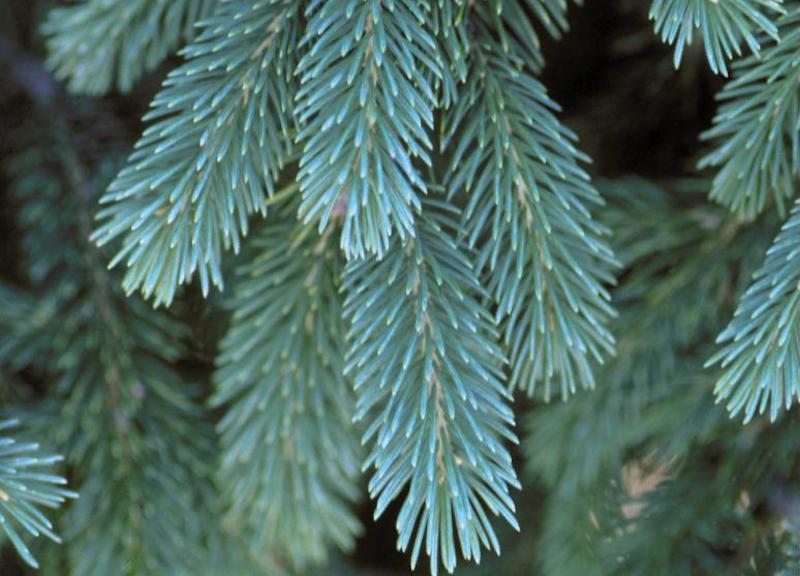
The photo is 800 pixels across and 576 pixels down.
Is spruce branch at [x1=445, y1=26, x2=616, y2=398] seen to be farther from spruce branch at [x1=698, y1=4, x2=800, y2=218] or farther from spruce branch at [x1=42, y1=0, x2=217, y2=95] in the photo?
spruce branch at [x1=42, y1=0, x2=217, y2=95]

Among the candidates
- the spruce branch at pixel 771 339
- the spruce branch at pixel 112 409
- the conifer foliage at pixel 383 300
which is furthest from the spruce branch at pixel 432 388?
the spruce branch at pixel 112 409

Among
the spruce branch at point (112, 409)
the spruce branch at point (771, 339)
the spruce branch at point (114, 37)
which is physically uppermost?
the spruce branch at point (114, 37)

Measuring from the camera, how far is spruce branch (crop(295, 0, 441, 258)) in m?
0.45

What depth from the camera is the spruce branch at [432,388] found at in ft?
1.49

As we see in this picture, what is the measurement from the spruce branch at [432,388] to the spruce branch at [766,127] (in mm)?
180

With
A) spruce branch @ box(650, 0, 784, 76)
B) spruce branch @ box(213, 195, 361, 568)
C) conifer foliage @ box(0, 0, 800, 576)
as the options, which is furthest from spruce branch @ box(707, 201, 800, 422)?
spruce branch @ box(213, 195, 361, 568)

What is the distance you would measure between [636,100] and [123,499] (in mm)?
573

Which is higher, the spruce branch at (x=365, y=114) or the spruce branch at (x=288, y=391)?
the spruce branch at (x=365, y=114)

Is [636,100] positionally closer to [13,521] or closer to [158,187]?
[158,187]

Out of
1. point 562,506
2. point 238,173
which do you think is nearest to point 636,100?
point 562,506

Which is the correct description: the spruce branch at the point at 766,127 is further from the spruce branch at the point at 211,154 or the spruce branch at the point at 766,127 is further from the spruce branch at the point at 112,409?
the spruce branch at the point at 112,409

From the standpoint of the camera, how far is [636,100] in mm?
841

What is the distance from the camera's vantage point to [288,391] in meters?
0.59

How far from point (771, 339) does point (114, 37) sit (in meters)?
0.48
